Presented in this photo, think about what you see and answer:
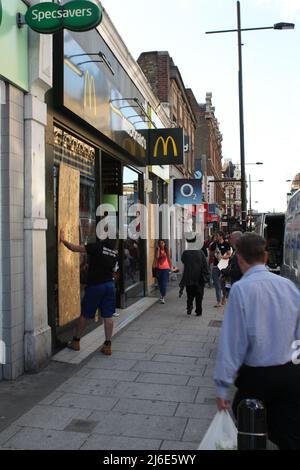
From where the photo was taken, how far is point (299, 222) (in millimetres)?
6457

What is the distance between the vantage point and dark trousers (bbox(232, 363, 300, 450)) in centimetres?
286

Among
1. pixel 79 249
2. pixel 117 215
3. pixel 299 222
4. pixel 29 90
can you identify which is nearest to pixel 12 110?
pixel 29 90

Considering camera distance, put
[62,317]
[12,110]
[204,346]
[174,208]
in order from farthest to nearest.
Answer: [174,208]
[204,346]
[62,317]
[12,110]

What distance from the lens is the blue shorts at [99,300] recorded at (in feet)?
22.1

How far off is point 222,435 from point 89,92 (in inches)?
238

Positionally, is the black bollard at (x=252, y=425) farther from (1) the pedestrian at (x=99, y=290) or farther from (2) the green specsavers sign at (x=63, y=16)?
(2) the green specsavers sign at (x=63, y=16)

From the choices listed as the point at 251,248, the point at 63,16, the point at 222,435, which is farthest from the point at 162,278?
the point at 222,435

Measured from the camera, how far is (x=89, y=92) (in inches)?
302

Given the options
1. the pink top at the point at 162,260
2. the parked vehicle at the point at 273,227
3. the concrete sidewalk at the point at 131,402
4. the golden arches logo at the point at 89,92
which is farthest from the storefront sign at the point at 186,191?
the concrete sidewalk at the point at 131,402

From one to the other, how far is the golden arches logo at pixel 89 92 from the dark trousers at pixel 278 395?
5478mm

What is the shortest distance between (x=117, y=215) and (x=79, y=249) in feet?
13.3

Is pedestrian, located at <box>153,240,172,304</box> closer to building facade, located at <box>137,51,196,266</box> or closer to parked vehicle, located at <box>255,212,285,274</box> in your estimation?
building facade, located at <box>137,51,196,266</box>
